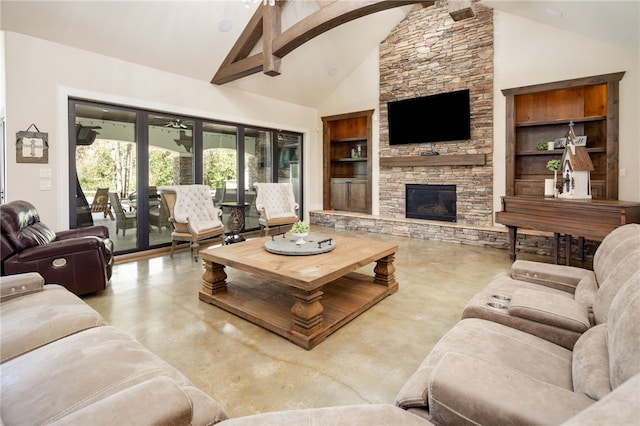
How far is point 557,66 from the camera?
201 inches

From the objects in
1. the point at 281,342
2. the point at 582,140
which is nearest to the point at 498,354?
the point at 281,342

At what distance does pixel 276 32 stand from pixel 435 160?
359 cm

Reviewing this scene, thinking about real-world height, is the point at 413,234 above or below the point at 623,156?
below

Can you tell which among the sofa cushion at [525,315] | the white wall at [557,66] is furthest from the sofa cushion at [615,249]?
the white wall at [557,66]

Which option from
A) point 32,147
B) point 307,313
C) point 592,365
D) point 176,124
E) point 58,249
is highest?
point 176,124

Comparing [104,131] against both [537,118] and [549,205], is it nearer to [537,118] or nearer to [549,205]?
[549,205]

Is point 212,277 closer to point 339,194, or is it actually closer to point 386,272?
point 386,272

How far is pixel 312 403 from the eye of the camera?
69.3 inches

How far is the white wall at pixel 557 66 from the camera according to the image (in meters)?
4.60

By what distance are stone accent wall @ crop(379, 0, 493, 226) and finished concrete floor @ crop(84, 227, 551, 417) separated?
2484 millimetres

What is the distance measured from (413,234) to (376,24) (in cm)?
421

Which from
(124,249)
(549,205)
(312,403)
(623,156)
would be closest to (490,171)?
(623,156)

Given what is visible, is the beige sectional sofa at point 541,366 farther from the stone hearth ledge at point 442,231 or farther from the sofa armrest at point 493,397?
the stone hearth ledge at point 442,231

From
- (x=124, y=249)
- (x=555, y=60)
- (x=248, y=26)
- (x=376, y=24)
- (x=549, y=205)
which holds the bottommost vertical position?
(x=124, y=249)
